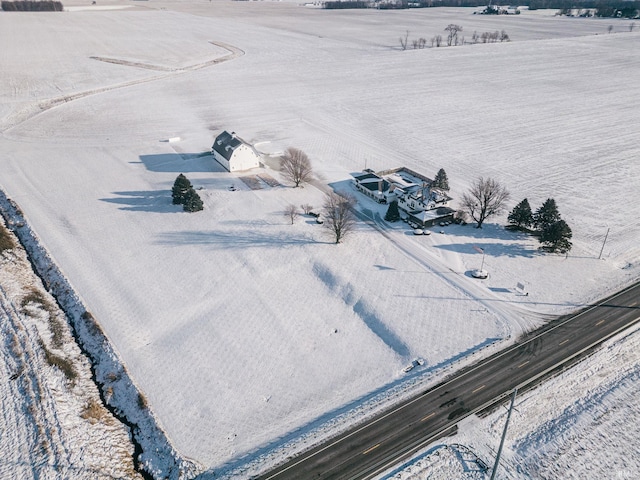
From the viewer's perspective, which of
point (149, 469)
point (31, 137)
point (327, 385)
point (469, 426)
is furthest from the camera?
point (31, 137)

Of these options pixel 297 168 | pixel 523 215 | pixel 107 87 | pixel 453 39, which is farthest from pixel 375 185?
pixel 453 39

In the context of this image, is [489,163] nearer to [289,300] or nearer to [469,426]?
[289,300]

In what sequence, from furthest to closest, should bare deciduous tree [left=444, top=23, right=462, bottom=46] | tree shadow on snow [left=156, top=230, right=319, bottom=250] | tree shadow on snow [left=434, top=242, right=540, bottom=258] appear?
bare deciduous tree [left=444, top=23, right=462, bottom=46] < tree shadow on snow [left=156, top=230, right=319, bottom=250] < tree shadow on snow [left=434, top=242, right=540, bottom=258]

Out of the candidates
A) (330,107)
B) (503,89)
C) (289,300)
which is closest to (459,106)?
(503,89)

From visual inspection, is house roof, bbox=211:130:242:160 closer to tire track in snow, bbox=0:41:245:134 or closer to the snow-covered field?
the snow-covered field

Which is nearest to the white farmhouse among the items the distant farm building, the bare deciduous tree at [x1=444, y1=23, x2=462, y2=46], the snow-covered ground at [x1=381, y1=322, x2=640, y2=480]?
the distant farm building

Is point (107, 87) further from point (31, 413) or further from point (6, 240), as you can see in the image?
point (31, 413)
